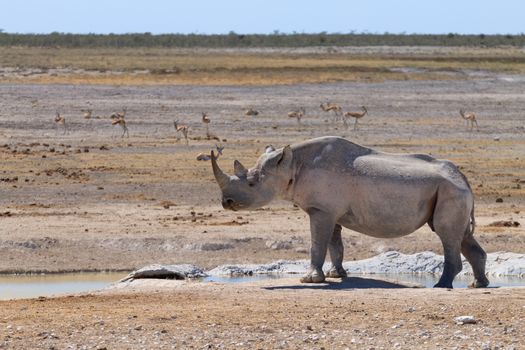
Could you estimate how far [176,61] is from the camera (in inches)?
2990

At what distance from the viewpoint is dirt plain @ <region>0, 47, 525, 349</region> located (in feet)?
36.9

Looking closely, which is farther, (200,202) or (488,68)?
(488,68)

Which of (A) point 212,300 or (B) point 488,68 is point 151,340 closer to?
(A) point 212,300

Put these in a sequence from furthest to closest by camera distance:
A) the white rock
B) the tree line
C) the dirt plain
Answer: the tree line
the white rock
the dirt plain

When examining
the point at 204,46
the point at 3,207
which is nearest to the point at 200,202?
the point at 3,207

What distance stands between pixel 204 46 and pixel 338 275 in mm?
100949

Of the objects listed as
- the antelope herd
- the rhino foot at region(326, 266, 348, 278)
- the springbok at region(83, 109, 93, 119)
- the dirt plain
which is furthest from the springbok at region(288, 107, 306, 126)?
the rhino foot at region(326, 266, 348, 278)

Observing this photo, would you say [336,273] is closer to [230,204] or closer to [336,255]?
[336,255]

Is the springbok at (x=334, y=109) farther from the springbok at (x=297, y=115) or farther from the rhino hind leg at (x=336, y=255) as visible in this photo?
the rhino hind leg at (x=336, y=255)

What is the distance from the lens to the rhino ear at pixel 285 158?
14.1 metres

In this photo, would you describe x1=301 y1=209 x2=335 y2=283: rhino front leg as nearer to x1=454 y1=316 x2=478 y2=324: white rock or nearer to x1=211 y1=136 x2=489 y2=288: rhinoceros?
x1=211 y1=136 x2=489 y2=288: rhinoceros

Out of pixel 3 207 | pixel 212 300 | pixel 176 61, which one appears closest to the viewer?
pixel 212 300

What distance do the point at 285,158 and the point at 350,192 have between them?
76 cm

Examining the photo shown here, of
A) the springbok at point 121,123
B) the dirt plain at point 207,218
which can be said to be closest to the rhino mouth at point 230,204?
the dirt plain at point 207,218
